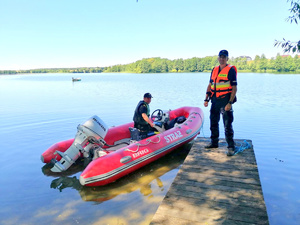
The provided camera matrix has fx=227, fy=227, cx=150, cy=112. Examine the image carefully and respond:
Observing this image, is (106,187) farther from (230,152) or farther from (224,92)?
(224,92)

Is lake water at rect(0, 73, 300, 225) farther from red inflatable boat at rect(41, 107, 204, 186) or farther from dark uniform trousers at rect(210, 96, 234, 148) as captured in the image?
dark uniform trousers at rect(210, 96, 234, 148)

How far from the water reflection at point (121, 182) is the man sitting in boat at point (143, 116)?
0.84 m

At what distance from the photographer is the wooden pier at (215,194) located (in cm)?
247

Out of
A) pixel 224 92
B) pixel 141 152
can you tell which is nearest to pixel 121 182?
pixel 141 152

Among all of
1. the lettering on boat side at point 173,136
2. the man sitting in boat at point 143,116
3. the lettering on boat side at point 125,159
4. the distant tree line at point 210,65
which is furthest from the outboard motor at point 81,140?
the distant tree line at point 210,65

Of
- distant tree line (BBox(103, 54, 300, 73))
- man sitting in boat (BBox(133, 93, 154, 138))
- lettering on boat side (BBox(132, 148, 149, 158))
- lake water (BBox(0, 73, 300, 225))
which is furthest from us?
distant tree line (BBox(103, 54, 300, 73))

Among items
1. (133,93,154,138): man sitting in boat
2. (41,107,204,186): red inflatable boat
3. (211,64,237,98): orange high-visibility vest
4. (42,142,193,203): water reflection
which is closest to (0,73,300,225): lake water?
(42,142,193,203): water reflection

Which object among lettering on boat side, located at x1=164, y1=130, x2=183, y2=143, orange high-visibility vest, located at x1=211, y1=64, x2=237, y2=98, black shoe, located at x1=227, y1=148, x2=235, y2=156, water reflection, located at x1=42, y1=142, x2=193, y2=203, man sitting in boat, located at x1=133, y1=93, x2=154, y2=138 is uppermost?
orange high-visibility vest, located at x1=211, y1=64, x2=237, y2=98

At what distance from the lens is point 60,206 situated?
3.81 m

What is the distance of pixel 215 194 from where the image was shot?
2.96 m

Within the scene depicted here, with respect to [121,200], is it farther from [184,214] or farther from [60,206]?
[184,214]

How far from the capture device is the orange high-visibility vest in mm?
3994

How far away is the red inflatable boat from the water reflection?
17 centimetres

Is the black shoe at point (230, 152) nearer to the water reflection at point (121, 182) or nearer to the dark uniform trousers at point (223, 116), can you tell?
the dark uniform trousers at point (223, 116)
